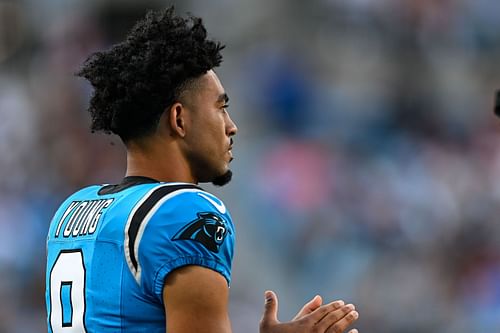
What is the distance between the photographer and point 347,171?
8.22 meters

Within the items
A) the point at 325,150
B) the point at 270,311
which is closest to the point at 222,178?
the point at 270,311

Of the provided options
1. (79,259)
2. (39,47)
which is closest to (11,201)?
(39,47)

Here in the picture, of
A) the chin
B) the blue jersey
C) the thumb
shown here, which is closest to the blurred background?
the chin

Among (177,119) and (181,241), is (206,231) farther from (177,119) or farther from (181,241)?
(177,119)

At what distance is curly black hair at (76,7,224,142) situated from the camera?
2.94 meters

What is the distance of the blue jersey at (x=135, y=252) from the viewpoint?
258cm

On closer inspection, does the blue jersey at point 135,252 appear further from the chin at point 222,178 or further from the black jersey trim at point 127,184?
the chin at point 222,178

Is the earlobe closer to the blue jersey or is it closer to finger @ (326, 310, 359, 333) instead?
the blue jersey

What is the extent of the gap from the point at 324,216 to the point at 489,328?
1647mm

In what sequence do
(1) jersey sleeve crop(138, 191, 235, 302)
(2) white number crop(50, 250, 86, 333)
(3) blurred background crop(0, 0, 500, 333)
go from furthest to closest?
(3) blurred background crop(0, 0, 500, 333) < (2) white number crop(50, 250, 86, 333) < (1) jersey sleeve crop(138, 191, 235, 302)

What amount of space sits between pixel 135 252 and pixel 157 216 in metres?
0.12

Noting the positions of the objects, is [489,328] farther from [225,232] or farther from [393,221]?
[225,232]

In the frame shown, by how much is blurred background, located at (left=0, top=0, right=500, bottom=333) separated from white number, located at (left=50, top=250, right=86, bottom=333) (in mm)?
4815

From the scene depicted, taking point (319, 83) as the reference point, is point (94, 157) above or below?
below
